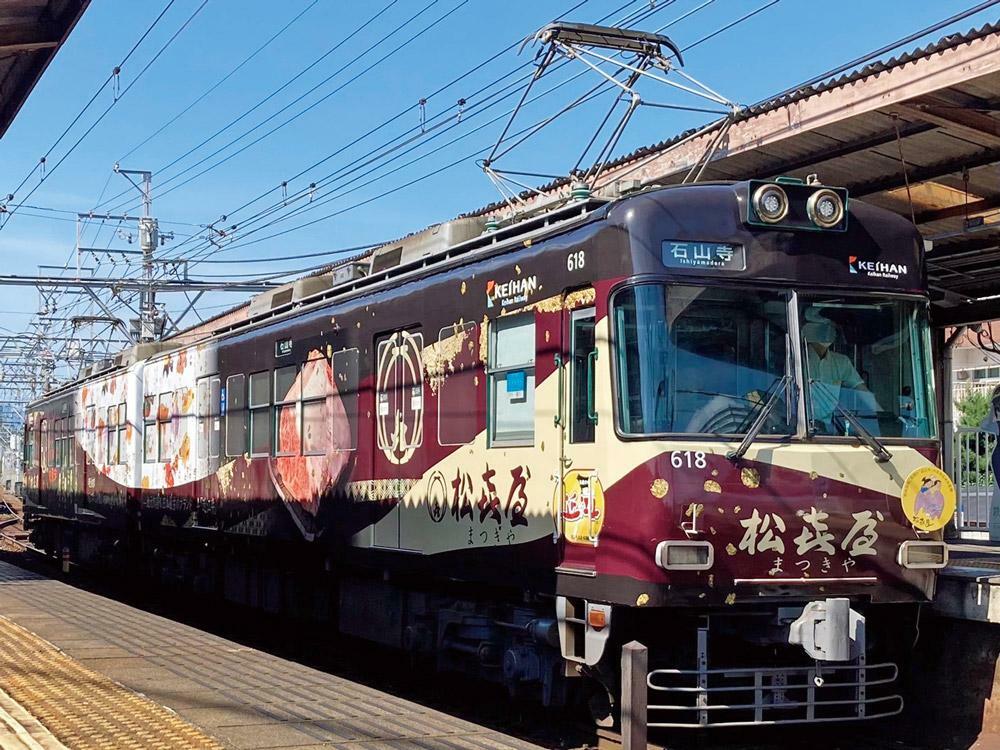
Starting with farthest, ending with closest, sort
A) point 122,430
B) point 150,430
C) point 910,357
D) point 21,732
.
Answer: point 122,430 < point 150,430 < point 910,357 < point 21,732

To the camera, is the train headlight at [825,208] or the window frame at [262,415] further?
the window frame at [262,415]

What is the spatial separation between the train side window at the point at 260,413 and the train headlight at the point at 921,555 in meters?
6.90

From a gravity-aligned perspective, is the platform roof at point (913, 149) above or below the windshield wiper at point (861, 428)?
above

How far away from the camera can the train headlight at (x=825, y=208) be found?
26.0ft

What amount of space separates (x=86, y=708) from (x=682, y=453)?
3.92 meters

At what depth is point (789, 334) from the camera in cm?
775

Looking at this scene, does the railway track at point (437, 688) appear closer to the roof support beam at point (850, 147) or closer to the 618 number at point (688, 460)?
the 618 number at point (688, 460)

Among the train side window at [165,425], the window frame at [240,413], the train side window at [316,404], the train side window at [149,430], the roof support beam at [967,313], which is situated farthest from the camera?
the train side window at [149,430]

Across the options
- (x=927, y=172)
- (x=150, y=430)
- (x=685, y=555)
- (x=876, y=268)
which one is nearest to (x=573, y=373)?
(x=685, y=555)

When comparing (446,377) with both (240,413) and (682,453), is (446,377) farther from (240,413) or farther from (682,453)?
(240,413)

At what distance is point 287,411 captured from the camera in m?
12.5

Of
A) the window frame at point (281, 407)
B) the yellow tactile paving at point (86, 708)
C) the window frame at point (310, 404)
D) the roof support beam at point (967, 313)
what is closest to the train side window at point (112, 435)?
the window frame at point (281, 407)

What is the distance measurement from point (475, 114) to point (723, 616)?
893 centimetres

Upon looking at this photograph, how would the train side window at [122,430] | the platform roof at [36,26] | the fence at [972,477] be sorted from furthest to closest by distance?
the train side window at [122,430]
the fence at [972,477]
the platform roof at [36,26]
